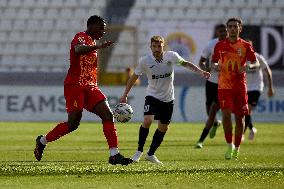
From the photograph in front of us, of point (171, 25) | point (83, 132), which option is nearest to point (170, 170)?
point (83, 132)

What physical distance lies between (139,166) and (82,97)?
1.13 m

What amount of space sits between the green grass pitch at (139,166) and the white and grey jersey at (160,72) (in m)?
0.94

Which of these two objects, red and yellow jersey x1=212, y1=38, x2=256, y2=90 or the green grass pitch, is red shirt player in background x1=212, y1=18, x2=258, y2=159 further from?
the green grass pitch

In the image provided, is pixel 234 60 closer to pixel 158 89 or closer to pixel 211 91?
pixel 158 89

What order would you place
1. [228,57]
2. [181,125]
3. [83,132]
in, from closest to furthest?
[228,57], [83,132], [181,125]

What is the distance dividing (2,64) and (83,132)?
33.8ft

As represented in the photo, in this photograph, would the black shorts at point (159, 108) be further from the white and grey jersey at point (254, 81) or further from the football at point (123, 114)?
the white and grey jersey at point (254, 81)

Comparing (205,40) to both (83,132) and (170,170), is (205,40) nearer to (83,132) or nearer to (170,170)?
(83,132)

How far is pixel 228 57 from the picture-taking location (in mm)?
13602

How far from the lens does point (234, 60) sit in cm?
1359

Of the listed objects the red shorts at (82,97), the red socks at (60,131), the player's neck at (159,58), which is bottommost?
the red socks at (60,131)

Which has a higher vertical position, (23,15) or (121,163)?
(23,15)

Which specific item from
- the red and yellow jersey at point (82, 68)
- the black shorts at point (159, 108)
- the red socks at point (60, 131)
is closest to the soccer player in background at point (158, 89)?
the black shorts at point (159, 108)

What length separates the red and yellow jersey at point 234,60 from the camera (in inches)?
534
